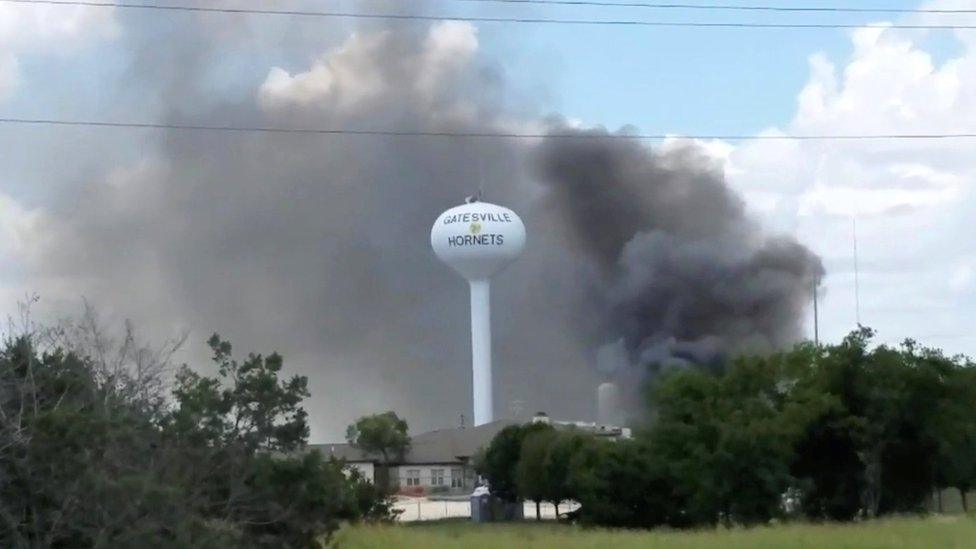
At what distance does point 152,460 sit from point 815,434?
34515 millimetres

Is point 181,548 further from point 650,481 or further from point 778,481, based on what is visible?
point 650,481

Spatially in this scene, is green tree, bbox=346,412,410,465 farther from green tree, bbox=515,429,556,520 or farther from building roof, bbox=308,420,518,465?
green tree, bbox=515,429,556,520

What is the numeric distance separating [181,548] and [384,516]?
30463 millimetres

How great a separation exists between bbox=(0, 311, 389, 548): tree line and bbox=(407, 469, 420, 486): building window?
64.8m

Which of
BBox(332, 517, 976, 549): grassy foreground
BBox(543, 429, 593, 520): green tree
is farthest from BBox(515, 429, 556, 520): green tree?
BBox(332, 517, 976, 549): grassy foreground

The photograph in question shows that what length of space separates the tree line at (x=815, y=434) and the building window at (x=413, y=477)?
42317 mm

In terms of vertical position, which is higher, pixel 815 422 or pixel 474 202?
pixel 474 202

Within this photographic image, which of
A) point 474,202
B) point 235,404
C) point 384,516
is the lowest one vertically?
point 384,516

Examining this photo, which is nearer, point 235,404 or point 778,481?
point 235,404

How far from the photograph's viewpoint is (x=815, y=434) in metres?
53.3

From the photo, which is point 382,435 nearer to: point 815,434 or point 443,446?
point 443,446

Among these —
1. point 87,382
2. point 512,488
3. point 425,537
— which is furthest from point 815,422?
point 87,382

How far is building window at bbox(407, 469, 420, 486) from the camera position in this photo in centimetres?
9625

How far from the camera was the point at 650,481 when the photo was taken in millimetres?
56531
